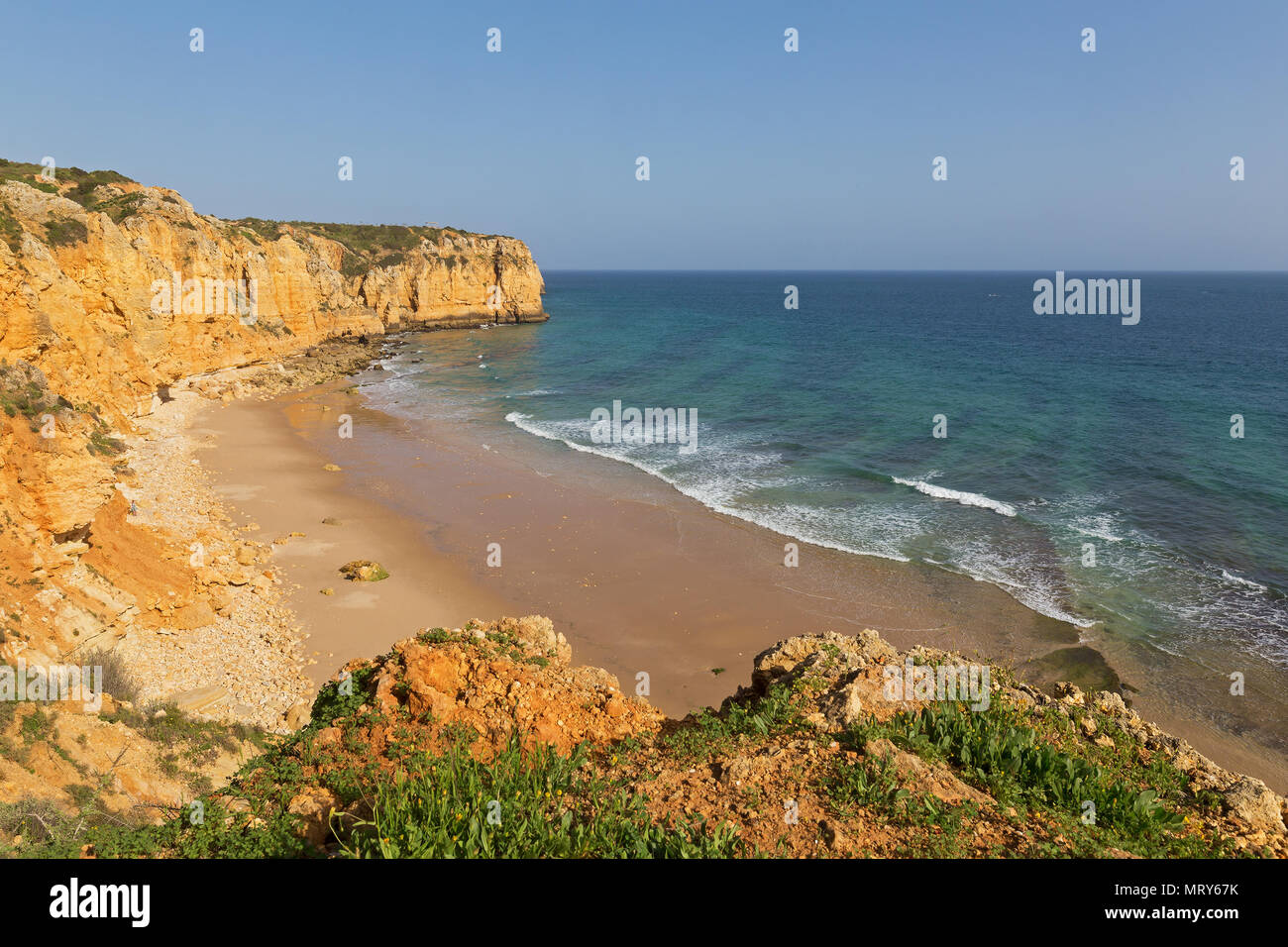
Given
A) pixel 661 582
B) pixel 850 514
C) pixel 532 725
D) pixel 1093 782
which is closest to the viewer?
pixel 1093 782

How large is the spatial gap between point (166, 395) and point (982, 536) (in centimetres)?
4064

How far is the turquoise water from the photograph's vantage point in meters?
21.3

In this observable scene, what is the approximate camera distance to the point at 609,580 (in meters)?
21.6

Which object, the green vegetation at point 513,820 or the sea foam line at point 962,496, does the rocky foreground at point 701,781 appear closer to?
the green vegetation at point 513,820

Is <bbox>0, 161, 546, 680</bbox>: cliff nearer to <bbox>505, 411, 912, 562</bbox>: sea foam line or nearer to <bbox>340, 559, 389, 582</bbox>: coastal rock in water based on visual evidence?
<bbox>340, 559, 389, 582</bbox>: coastal rock in water

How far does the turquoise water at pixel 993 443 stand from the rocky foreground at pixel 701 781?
527 inches

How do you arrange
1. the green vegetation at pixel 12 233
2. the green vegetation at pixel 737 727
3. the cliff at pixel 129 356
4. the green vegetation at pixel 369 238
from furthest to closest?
the green vegetation at pixel 369 238, the green vegetation at pixel 12 233, the cliff at pixel 129 356, the green vegetation at pixel 737 727

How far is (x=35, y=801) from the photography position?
7793 mm

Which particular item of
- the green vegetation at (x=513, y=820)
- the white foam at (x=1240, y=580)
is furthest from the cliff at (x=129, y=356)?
the white foam at (x=1240, y=580)

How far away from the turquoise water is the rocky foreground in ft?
43.9

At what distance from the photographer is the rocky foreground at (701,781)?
6199 mm
